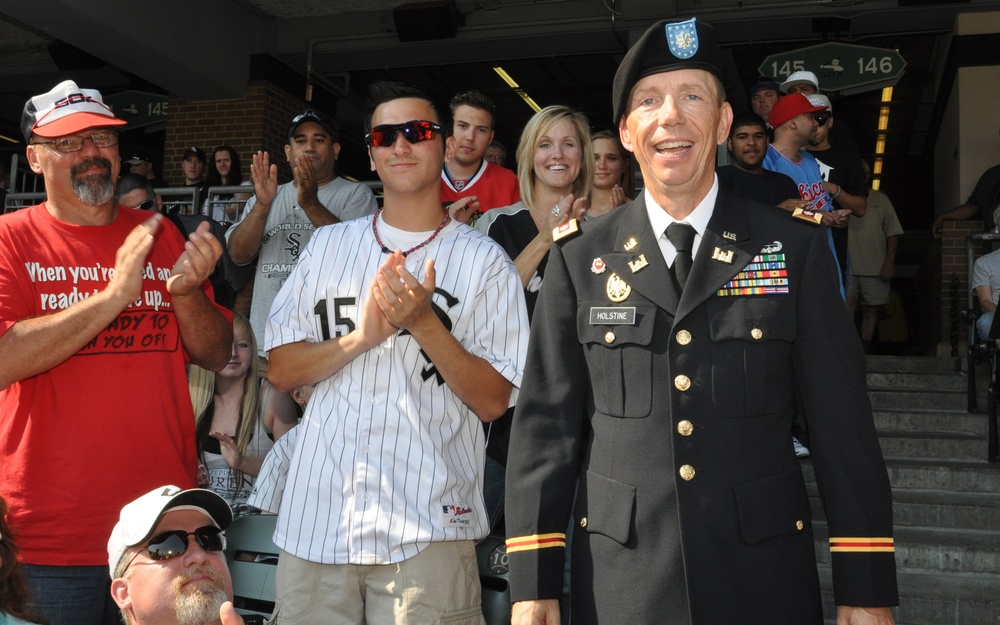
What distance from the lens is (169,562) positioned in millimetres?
2666

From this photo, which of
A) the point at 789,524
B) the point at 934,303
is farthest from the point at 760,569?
the point at 934,303

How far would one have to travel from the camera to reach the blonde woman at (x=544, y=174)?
4344mm

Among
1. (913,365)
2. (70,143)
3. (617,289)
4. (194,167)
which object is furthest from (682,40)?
(194,167)

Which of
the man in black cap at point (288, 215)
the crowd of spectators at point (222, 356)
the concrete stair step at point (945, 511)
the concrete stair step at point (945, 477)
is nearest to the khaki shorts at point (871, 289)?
the concrete stair step at point (945, 477)

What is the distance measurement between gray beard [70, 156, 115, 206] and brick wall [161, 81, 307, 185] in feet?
29.3

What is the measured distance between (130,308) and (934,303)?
10512 millimetres

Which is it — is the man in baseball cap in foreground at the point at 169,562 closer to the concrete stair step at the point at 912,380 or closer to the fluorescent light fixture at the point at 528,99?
the concrete stair step at the point at 912,380

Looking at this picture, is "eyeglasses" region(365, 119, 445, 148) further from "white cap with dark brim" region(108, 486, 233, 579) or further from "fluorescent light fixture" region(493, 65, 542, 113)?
"fluorescent light fixture" region(493, 65, 542, 113)

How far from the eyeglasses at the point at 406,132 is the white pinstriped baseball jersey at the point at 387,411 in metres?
0.25

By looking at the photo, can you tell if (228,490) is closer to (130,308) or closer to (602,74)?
(130,308)

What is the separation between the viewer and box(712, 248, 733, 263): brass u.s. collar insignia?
242 centimetres

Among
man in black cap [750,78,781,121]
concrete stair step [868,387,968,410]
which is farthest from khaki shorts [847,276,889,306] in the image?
man in black cap [750,78,781,121]

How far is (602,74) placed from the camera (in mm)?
14398

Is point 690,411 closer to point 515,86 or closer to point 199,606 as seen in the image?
point 199,606
